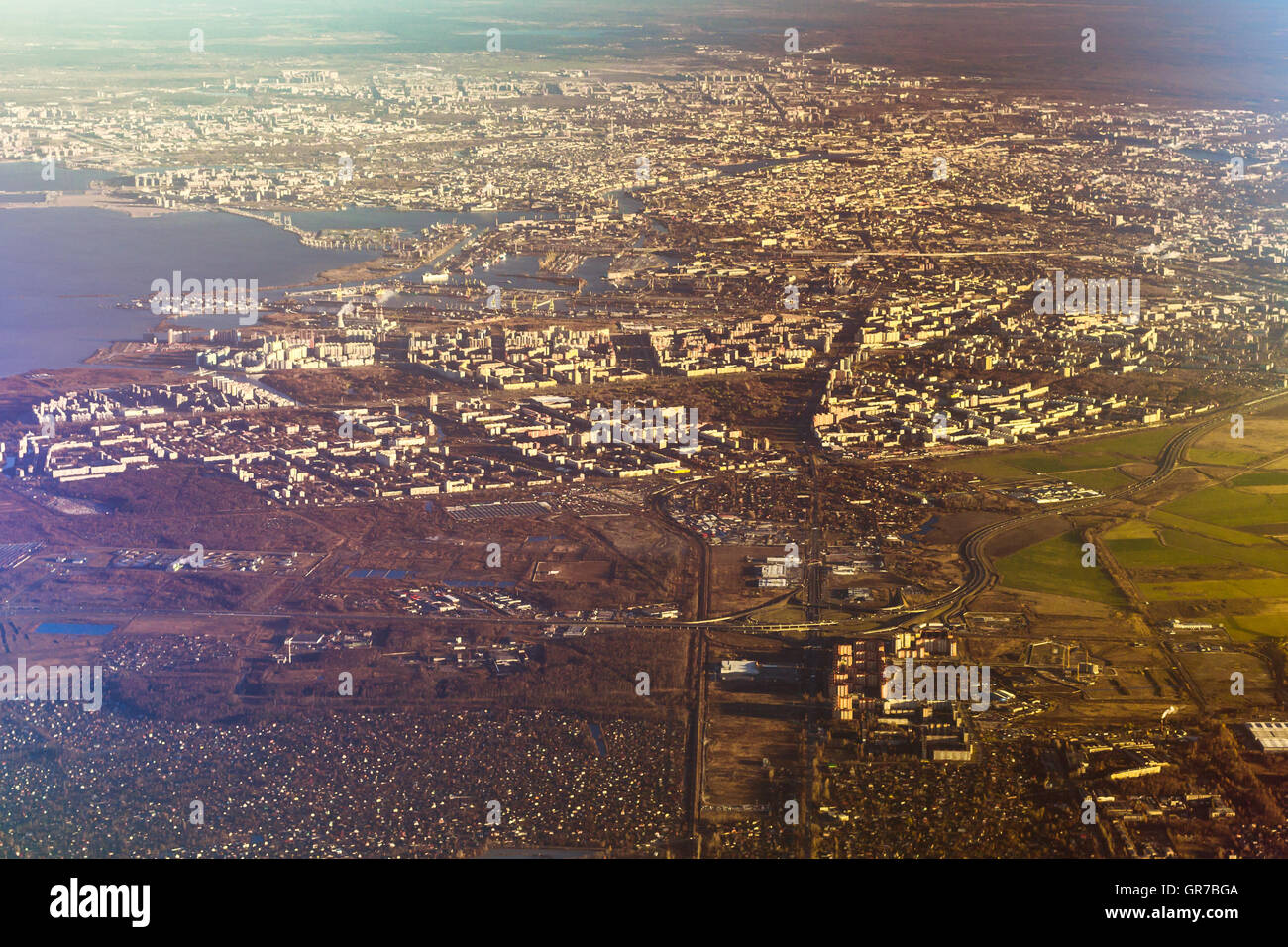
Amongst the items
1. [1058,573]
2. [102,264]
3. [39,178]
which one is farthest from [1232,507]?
[39,178]

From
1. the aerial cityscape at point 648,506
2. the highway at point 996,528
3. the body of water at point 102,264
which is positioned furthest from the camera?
the body of water at point 102,264

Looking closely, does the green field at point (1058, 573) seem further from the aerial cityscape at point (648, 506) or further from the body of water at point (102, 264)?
the body of water at point (102, 264)

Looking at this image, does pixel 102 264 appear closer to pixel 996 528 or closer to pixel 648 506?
pixel 648 506

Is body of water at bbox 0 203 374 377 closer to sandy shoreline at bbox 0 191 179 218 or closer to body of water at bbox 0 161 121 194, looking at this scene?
sandy shoreline at bbox 0 191 179 218

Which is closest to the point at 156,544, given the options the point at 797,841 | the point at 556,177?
the point at 797,841

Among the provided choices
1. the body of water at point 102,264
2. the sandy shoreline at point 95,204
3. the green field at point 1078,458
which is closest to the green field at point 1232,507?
the green field at point 1078,458
